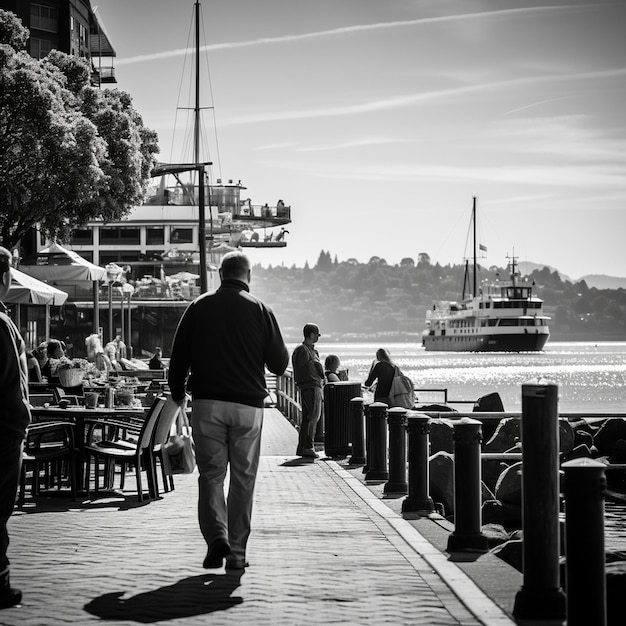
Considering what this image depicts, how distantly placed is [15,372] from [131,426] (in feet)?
20.7

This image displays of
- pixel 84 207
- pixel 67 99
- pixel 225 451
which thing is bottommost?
pixel 225 451

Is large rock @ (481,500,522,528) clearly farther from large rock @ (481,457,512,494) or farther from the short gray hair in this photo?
the short gray hair

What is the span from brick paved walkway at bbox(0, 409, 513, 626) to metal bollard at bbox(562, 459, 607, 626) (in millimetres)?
768

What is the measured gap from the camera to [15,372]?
21.0ft

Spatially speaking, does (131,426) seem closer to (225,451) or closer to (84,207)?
(225,451)

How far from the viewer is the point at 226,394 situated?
24.3 feet

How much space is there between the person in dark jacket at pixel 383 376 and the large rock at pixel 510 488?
2.20 m

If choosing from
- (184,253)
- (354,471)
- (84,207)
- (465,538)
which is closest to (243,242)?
(184,253)

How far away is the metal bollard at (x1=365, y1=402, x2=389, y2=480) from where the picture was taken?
12.8m

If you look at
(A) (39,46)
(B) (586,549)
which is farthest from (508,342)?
(B) (586,549)

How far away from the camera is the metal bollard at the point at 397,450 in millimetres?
11188

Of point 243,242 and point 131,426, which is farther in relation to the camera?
point 243,242

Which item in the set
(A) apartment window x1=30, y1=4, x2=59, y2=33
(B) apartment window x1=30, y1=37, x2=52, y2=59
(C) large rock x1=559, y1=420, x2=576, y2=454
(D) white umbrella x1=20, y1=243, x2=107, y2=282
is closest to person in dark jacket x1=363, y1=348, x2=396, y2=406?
(C) large rock x1=559, y1=420, x2=576, y2=454

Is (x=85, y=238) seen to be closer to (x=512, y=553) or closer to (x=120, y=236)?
(x=120, y=236)
